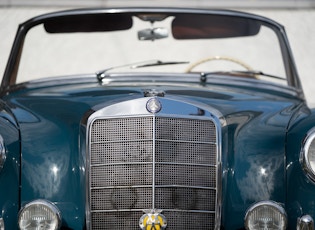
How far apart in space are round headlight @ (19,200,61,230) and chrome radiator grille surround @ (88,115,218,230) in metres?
0.17

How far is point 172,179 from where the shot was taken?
373cm

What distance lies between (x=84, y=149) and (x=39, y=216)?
36 cm

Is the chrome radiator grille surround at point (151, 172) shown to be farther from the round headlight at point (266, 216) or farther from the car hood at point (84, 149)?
the round headlight at point (266, 216)

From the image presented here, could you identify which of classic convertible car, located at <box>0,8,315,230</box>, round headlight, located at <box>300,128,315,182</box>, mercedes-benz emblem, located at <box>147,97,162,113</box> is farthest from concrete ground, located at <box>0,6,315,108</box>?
round headlight, located at <box>300,128,315,182</box>

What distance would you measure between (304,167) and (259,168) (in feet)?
0.66

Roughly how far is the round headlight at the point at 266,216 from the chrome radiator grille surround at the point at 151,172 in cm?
17

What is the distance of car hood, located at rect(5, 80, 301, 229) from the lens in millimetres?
3681

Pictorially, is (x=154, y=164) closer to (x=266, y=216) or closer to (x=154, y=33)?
(x=266, y=216)

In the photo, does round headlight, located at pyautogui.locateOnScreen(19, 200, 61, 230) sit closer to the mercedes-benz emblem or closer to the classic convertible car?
the classic convertible car

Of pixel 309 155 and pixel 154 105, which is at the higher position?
pixel 154 105

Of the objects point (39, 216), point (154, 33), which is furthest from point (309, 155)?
point (154, 33)

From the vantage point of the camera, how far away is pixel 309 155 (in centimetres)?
364

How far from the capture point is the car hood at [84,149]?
12.1 ft

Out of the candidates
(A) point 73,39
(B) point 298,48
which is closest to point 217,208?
(A) point 73,39
